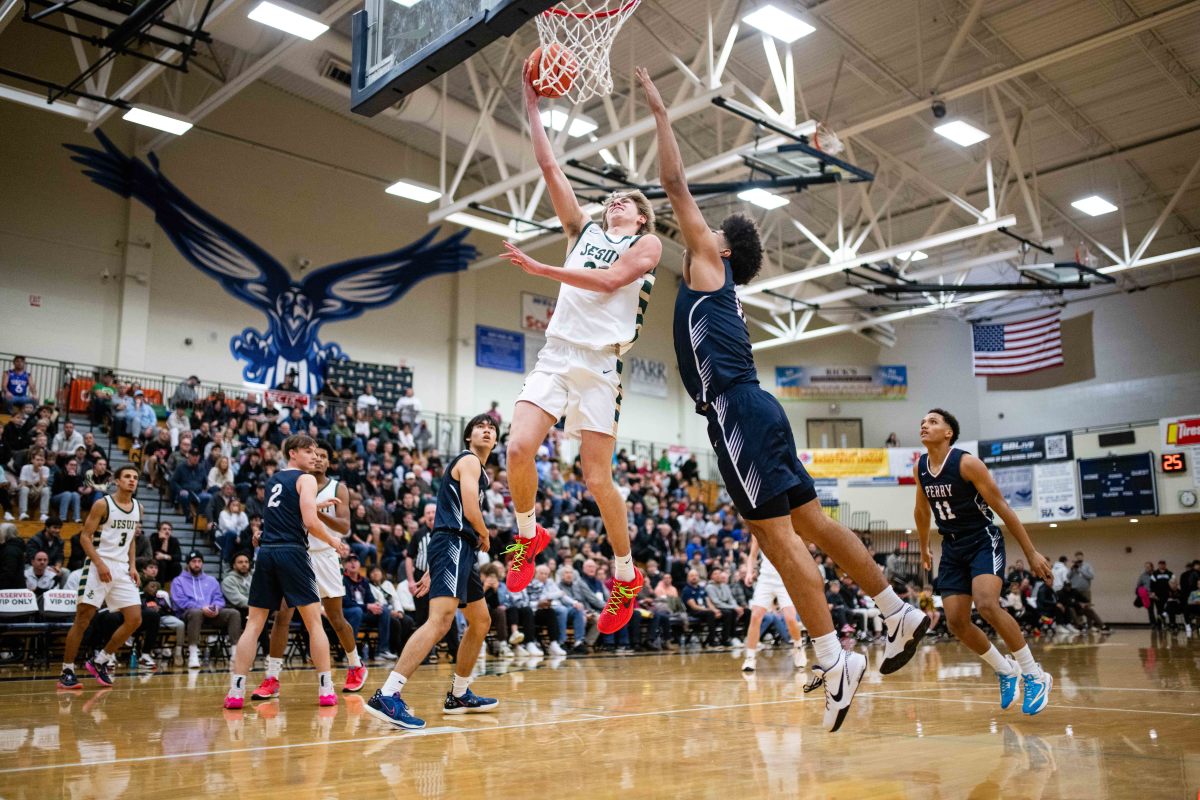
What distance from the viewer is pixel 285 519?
22.8ft

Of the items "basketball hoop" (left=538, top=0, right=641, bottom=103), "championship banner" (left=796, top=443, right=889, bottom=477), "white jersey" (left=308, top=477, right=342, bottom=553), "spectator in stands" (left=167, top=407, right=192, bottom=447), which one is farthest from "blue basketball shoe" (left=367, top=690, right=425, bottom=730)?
"championship banner" (left=796, top=443, right=889, bottom=477)

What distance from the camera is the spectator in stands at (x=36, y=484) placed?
13391mm

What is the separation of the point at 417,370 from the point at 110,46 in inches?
455

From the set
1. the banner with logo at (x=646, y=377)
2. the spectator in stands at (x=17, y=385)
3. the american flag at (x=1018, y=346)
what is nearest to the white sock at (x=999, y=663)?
the spectator in stands at (x=17, y=385)

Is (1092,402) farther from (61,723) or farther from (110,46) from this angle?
(61,723)

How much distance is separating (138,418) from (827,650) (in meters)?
15.4

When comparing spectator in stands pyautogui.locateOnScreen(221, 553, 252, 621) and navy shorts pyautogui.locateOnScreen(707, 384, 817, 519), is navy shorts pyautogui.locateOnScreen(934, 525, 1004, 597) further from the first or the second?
spectator in stands pyautogui.locateOnScreen(221, 553, 252, 621)

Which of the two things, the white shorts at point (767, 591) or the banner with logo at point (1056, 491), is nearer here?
the white shorts at point (767, 591)

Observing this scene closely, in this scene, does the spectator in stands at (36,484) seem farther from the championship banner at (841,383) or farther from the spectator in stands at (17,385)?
the championship banner at (841,383)

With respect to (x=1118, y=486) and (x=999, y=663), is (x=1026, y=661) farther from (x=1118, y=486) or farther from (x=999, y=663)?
(x=1118, y=486)

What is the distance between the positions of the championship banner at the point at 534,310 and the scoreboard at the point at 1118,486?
1509 cm

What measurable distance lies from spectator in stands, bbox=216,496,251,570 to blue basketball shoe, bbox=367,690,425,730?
7.54 m

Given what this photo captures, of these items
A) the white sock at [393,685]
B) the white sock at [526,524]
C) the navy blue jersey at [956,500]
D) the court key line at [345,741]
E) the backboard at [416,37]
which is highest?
the backboard at [416,37]

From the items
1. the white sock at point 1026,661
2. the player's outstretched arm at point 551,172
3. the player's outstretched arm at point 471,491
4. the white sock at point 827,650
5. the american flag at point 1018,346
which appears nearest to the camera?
the white sock at point 827,650
